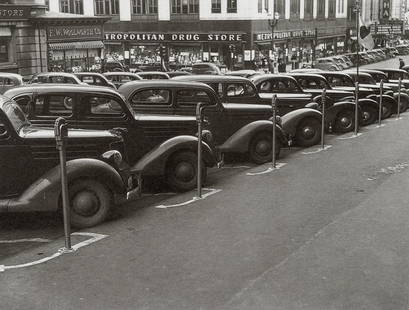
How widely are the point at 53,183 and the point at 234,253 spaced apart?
2.62 meters

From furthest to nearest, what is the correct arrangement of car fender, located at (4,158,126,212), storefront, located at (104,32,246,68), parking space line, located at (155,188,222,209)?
storefront, located at (104,32,246,68) < parking space line, located at (155,188,222,209) < car fender, located at (4,158,126,212)

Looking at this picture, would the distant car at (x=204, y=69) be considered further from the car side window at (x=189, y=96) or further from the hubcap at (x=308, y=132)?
the car side window at (x=189, y=96)

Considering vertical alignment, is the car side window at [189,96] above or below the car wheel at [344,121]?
above

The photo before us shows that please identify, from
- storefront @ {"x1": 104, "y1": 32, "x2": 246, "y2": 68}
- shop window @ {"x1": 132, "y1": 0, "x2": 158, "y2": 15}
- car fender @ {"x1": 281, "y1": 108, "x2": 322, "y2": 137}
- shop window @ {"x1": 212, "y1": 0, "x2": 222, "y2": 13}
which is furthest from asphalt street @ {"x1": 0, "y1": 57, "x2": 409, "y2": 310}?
shop window @ {"x1": 132, "y1": 0, "x2": 158, "y2": 15}

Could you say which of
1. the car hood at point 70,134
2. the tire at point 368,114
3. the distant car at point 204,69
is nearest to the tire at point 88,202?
the car hood at point 70,134

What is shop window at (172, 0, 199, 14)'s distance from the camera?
184 ft

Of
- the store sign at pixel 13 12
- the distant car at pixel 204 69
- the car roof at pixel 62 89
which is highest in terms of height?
the store sign at pixel 13 12

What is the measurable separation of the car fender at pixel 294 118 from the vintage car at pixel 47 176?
24.6ft

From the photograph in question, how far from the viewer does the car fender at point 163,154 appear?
1053cm

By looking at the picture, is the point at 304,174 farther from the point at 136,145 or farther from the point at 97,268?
the point at 97,268

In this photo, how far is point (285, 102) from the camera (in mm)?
16969

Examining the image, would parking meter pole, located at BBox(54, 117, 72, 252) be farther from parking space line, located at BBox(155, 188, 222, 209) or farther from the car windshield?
parking space line, located at BBox(155, 188, 222, 209)

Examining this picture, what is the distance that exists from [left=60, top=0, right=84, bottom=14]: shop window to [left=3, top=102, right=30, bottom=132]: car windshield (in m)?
47.9

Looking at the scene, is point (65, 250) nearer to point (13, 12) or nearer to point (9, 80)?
point (9, 80)
